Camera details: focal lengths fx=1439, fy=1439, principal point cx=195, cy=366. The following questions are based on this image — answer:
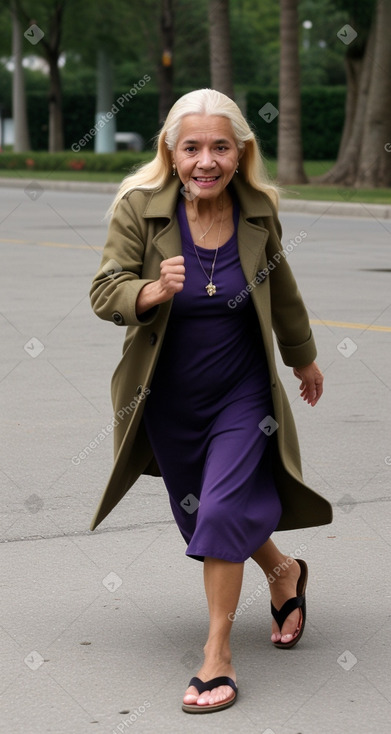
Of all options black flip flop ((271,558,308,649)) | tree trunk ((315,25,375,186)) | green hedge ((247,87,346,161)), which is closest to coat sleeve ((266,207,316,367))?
black flip flop ((271,558,308,649))

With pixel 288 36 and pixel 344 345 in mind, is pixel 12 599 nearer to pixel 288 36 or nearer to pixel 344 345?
pixel 344 345

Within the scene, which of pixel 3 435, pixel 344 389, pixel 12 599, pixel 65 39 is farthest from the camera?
pixel 65 39

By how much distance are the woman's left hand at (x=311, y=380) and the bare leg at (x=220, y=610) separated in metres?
0.80

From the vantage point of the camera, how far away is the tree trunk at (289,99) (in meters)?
29.4

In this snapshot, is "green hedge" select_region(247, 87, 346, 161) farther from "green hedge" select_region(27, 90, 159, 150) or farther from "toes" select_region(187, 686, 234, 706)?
"toes" select_region(187, 686, 234, 706)

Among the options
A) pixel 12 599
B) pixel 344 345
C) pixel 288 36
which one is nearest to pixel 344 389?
pixel 344 345

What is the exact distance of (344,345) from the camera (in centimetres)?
1012

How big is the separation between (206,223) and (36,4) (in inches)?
1868

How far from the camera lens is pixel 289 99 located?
30.1 m

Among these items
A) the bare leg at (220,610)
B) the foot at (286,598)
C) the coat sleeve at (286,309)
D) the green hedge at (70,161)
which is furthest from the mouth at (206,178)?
the green hedge at (70,161)

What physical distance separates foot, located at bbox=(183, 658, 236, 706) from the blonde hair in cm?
133

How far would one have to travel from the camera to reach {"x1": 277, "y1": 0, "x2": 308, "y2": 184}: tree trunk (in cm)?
2944

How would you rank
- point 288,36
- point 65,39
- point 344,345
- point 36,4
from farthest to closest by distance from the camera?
1. point 65,39
2. point 36,4
3. point 288,36
4. point 344,345

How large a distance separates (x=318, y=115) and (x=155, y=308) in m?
52.2
